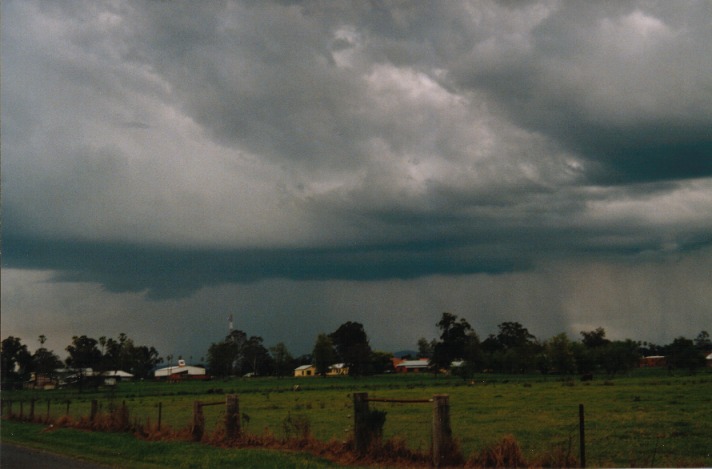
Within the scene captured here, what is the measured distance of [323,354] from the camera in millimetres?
182750

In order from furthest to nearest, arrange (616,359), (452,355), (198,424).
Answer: (452,355) < (616,359) < (198,424)

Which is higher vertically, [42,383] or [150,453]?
[150,453]

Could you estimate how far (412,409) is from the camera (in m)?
43.1

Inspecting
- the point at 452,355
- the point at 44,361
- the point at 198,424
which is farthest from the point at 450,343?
the point at 198,424

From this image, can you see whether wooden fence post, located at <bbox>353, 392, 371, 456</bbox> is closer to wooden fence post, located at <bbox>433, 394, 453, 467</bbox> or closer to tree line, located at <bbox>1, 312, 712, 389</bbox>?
wooden fence post, located at <bbox>433, 394, 453, 467</bbox>

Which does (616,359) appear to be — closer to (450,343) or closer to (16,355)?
(450,343)

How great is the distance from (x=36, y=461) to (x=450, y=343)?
517ft

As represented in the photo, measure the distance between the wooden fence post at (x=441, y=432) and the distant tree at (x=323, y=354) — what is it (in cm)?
16891

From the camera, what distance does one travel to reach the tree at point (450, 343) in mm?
170625

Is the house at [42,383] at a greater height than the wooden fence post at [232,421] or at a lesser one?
lesser

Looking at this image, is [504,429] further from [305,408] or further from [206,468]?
[305,408]

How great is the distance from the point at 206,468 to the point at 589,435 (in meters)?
13.9

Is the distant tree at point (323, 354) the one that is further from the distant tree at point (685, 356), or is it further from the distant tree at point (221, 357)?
the distant tree at point (685, 356)

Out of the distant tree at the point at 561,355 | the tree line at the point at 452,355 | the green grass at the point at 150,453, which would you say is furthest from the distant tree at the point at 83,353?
the green grass at the point at 150,453
